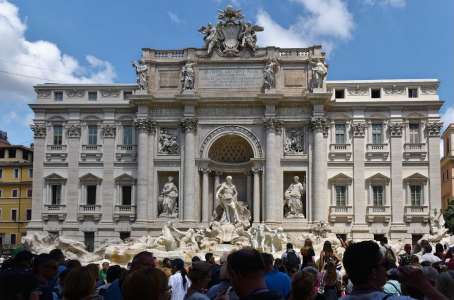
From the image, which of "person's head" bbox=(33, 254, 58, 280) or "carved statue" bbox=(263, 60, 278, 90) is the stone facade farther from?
"person's head" bbox=(33, 254, 58, 280)

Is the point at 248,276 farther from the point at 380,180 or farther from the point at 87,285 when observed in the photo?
the point at 380,180

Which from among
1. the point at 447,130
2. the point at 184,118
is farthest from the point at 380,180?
the point at 447,130

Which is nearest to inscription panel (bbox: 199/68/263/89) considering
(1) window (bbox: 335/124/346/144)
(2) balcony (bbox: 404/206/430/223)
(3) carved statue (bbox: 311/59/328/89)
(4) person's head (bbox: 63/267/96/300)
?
(3) carved statue (bbox: 311/59/328/89)

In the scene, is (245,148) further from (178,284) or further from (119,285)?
(119,285)

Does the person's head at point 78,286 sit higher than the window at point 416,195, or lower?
lower

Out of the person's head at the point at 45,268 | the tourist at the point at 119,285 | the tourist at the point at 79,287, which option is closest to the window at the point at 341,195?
the tourist at the point at 119,285

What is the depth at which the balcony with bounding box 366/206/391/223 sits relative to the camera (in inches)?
1726

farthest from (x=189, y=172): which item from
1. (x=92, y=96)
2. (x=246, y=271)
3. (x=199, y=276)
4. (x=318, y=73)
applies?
(x=246, y=271)

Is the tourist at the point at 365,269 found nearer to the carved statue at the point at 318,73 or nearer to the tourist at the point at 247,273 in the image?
the tourist at the point at 247,273

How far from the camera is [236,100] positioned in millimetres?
44562

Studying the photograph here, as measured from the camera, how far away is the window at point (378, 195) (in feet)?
145

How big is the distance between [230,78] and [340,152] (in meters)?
9.14

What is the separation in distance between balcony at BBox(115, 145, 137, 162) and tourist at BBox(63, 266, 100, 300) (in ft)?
129

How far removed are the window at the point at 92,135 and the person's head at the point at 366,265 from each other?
41971mm
